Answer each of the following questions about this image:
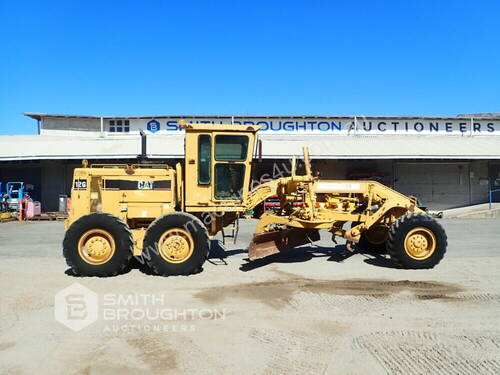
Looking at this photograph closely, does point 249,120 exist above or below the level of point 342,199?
above

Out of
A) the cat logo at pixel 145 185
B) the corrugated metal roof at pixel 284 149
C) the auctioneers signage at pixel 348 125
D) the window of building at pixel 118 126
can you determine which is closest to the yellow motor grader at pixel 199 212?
the cat logo at pixel 145 185

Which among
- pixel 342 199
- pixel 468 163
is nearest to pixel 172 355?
pixel 342 199

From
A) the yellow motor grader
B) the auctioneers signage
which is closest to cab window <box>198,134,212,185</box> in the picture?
the yellow motor grader

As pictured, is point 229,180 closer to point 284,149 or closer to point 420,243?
point 420,243

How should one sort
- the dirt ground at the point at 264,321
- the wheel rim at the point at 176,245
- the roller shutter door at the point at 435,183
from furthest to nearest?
the roller shutter door at the point at 435,183
the wheel rim at the point at 176,245
the dirt ground at the point at 264,321

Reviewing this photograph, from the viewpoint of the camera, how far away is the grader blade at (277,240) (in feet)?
24.9

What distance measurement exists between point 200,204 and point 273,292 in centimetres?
243

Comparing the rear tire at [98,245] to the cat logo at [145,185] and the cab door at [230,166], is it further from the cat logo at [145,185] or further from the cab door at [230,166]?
the cab door at [230,166]

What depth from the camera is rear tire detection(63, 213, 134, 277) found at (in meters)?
6.76

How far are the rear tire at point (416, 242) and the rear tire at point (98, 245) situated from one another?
505 centimetres

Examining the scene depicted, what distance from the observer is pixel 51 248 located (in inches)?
397

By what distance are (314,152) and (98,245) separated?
14897 millimetres

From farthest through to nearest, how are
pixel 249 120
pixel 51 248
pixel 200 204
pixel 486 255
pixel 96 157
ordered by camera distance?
pixel 249 120 < pixel 96 157 < pixel 51 248 < pixel 486 255 < pixel 200 204

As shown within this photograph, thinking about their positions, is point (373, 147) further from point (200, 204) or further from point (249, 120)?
point (200, 204)
